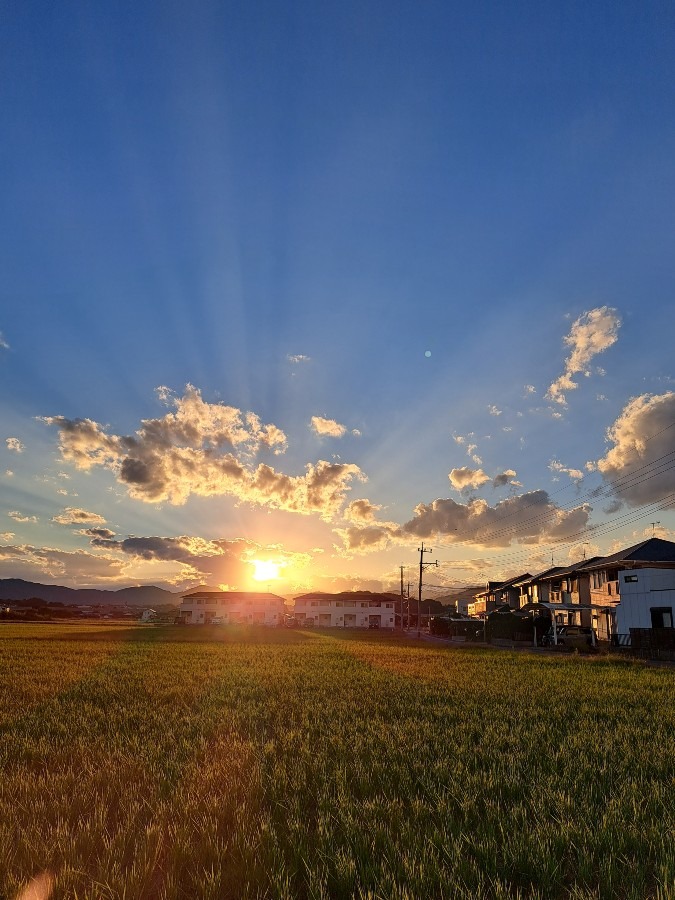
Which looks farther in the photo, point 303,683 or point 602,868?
point 303,683

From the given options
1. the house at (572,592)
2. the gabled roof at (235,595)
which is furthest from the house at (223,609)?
the house at (572,592)

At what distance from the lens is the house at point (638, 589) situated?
3641cm

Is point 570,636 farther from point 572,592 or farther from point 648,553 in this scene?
point 648,553

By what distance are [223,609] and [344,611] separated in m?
24.4

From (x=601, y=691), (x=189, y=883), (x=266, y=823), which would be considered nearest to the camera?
(x=189, y=883)

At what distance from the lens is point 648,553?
39562mm

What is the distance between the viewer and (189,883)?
12.4 ft

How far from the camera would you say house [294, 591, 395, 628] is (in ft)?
331

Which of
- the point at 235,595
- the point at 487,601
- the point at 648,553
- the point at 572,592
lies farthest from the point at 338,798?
the point at 235,595

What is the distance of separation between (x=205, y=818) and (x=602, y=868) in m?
3.23

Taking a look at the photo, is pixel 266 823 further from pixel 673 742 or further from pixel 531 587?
pixel 531 587

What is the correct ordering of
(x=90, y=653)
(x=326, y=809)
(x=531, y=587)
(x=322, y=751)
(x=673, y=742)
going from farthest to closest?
(x=531, y=587) → (x=90, y=653) → (x=673, y=742) → (x=322, y=751) → (x=326, y=809)

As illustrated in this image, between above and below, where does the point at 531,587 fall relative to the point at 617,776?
above

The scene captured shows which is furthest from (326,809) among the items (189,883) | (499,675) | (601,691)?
(499,675)
